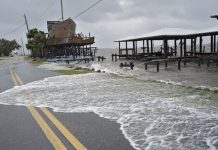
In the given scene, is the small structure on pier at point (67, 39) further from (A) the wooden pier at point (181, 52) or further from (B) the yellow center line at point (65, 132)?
(B) the yellow center line at point (65, 132)

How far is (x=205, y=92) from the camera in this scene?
1141cm

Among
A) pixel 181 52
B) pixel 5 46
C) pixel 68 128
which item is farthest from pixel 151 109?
pixel 5 46

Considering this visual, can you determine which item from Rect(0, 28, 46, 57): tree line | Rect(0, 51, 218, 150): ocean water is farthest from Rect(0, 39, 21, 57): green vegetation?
Rect(0, 51, 218, 150): ocean water

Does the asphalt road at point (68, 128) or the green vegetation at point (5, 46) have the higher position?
the green vegetation at point (5, 46)

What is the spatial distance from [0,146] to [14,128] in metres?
1.30

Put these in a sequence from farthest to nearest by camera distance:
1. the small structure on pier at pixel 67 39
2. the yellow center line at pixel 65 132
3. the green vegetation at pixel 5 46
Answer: the green vegetation at pixel 5 46, the small structure on pier at pixel 67 39, the yellow center line at pixel 65 132

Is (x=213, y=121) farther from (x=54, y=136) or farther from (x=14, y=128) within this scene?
(x=14, y=128)

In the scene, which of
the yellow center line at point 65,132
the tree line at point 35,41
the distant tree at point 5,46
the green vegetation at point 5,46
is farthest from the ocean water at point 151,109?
the distant tree at point 5,46

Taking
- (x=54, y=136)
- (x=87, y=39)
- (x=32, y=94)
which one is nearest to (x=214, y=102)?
(x=54, y=136)

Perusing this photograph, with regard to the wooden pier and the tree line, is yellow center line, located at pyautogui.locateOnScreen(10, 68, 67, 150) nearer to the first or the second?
the wooden pier

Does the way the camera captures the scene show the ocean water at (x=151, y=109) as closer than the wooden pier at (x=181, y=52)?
Yes

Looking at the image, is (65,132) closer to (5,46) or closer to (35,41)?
(35,41)

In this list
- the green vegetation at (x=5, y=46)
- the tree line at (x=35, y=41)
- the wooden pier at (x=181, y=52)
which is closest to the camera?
the wooden pier at (x=181, y=52)

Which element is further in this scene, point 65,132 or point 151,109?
point 151,109
